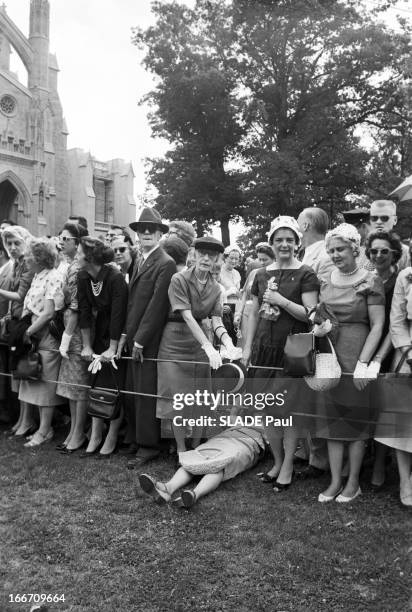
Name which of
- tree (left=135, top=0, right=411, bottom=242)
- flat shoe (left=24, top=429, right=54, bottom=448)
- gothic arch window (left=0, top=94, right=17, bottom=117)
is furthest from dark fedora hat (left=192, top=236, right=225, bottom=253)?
gothic arch window (left=0, top=94, right=17, bottom=117)

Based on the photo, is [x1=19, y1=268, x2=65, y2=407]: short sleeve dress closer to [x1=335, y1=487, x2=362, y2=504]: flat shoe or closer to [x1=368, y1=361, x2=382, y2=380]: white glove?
[x1=335, y1=487, x2=362, y2=504]: flat shoe

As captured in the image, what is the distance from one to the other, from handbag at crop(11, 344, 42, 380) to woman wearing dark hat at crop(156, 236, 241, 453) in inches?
63.2

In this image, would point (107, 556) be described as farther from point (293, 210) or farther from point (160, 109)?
point (160, 109)

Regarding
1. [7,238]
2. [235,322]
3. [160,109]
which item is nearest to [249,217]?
[160,109]

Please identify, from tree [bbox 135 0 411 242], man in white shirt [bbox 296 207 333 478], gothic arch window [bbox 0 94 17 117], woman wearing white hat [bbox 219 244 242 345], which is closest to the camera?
man in white shirt [bbox 296 207 333 478]

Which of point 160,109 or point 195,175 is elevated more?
point 160,109

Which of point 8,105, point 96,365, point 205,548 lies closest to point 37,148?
point 8,105

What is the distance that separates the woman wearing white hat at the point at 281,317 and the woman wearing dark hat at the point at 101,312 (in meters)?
1.53

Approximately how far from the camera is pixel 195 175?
872 inches

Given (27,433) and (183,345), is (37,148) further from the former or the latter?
(183,345)

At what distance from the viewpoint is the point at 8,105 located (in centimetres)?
3962

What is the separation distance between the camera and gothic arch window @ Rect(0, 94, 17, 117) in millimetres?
39375

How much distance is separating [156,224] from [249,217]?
16465 mm

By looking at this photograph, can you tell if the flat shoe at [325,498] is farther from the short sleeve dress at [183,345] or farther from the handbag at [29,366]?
the handbag at [29,366]
